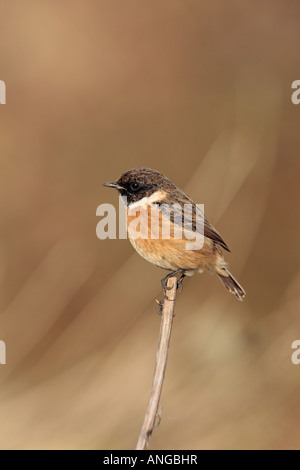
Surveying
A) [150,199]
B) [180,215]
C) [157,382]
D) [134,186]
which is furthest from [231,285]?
[157,382]

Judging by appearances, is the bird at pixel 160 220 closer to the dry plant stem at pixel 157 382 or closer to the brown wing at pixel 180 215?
the brown wing at pixel 180 215

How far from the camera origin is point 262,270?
534 cm

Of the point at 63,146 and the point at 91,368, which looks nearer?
the point at 91,368

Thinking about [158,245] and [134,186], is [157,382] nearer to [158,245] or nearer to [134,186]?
[158,245]

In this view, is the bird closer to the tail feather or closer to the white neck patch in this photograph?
the white neck patch

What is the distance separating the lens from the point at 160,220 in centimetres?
301

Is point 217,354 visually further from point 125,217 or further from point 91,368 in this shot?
point 125,217

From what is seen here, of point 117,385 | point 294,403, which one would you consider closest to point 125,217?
point 117,385

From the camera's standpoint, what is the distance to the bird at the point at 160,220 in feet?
9.29

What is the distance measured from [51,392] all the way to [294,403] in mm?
1918

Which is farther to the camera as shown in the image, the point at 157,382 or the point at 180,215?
the point at 180,215

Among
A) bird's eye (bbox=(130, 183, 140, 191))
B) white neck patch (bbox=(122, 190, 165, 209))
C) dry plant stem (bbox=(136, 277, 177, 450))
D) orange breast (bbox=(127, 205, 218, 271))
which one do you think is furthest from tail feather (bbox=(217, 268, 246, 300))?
dry plant stem (bbox=(136, 277, 177, 450))

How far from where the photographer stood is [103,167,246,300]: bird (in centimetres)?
283

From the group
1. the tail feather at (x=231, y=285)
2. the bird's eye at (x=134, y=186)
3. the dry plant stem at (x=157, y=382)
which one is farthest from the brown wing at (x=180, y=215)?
the dry plant stem at (x=157, y=382)
